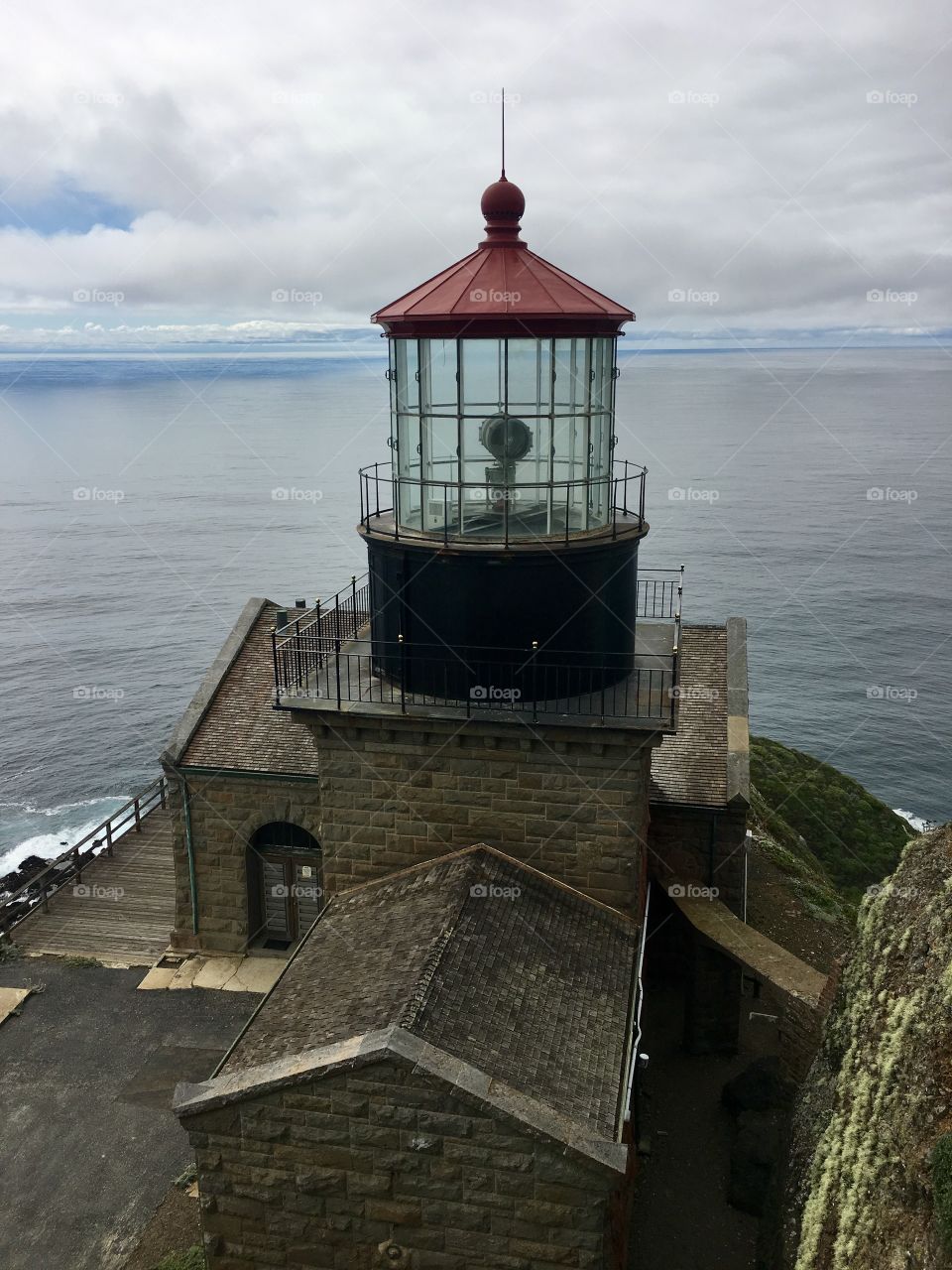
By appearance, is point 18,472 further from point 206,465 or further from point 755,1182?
point 755,1182

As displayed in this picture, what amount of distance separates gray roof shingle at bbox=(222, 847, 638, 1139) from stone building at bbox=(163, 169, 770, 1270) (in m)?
0.03

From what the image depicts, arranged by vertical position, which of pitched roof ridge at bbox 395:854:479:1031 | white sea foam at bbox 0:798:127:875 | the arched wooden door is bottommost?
white sea foam at bbox 0:798:127:875

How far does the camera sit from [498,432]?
11086 mm

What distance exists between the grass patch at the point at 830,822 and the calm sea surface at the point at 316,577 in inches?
194

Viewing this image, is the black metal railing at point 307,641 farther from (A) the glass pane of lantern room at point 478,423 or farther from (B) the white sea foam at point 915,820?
(B) the white sea foam at point 915,820

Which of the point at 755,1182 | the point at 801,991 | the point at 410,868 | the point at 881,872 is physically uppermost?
the point at 410,868

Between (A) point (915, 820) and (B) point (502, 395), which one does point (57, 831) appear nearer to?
(B) point (502, 395)

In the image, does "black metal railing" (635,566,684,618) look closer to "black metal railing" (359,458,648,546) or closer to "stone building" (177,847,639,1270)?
"black metal railing" (359,458,648,546)

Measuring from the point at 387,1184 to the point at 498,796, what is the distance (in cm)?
432

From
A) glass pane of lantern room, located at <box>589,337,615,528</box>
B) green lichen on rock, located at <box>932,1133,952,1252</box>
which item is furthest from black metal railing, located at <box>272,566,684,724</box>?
green lichen on rock, located at <box>932,1133,952,1252</box>

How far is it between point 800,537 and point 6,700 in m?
52.5

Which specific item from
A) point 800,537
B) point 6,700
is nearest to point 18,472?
point 6,700

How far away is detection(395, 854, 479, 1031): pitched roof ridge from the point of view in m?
9.23

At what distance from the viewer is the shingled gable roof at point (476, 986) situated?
920 centimetres
